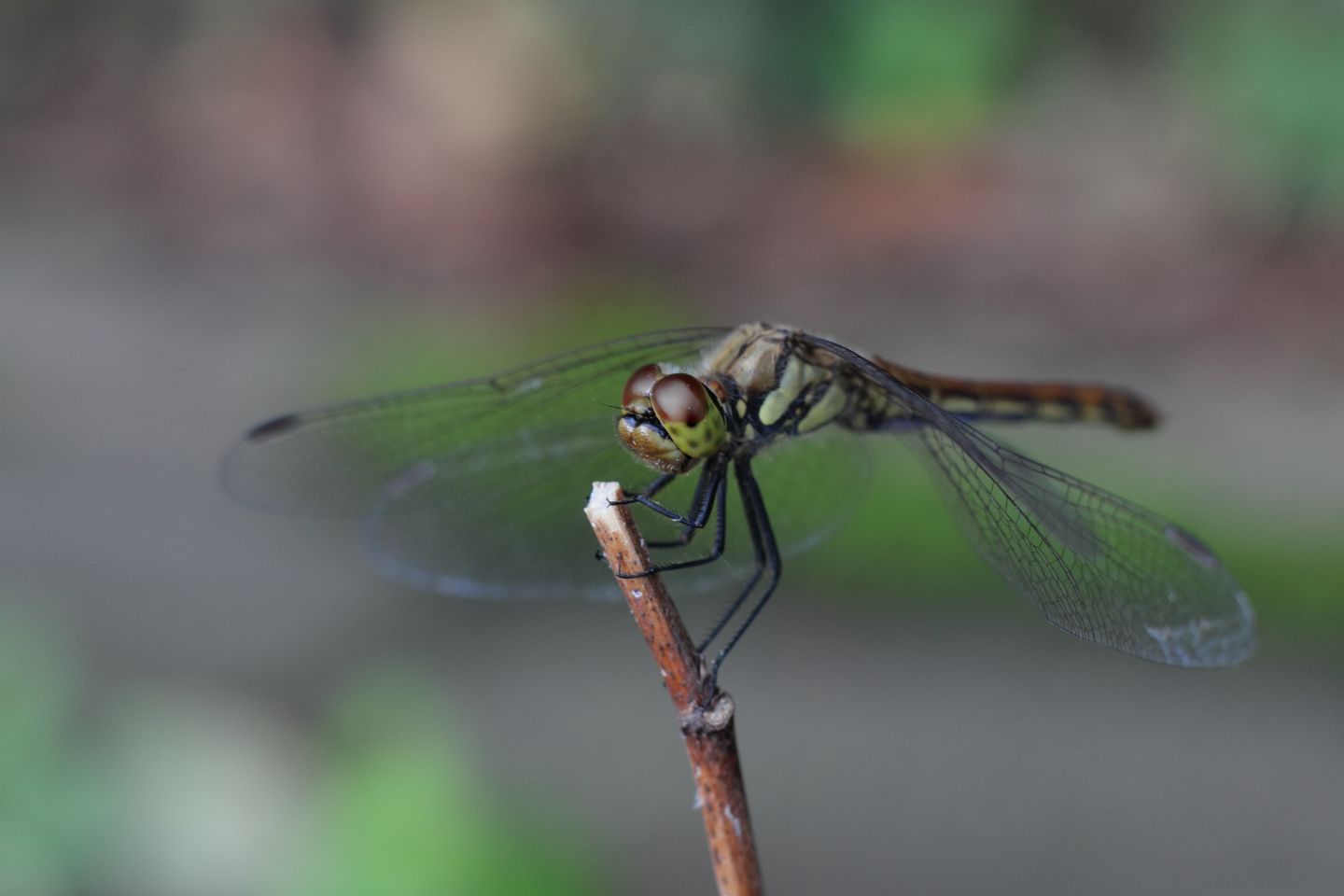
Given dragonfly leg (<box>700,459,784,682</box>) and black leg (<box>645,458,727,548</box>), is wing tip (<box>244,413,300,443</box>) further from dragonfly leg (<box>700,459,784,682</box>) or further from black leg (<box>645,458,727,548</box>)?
dragonfly leg (<box>700,459,784,682</box>)

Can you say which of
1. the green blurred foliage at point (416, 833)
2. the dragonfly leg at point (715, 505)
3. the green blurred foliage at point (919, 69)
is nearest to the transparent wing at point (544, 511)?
the dragonfly leg at point (715, 505)

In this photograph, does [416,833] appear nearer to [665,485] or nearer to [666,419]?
[665,485]

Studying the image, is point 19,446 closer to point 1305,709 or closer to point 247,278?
point 247,278

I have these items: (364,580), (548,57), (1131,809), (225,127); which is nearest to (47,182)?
(225,127)

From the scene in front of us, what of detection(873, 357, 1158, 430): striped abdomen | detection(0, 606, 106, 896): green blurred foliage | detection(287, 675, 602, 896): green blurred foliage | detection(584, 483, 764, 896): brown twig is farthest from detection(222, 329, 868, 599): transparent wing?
detection(0, 606, 106, 896): green blurred foliage

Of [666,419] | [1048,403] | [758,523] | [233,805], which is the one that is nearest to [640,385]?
[666,419]

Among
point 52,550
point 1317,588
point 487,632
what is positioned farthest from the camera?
point 52,550
